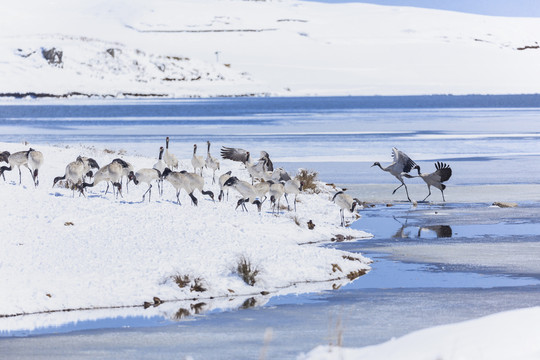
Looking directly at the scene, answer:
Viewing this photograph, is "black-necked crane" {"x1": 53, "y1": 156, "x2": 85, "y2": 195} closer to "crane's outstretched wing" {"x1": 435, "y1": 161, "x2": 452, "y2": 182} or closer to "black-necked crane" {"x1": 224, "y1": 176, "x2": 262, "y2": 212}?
"black-necked crane" {"x1": 224, "y1": 176, "x2": 262, "y2": 212}

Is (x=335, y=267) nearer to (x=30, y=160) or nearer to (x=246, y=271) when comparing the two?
(x=246, y=271)

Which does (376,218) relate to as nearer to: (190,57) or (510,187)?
(510,187)

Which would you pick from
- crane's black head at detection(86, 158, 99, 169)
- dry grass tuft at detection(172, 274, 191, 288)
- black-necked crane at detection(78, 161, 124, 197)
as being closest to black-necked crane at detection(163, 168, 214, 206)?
black-necked crane at detection(78, 161, 124, 197)

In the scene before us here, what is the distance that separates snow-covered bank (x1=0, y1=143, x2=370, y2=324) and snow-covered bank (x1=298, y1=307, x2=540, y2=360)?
504cm

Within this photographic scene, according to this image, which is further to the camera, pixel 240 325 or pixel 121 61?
pixel 121 61

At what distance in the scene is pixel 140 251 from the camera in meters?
14.2

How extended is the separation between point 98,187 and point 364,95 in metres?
129

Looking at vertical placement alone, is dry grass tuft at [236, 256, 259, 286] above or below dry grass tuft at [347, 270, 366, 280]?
above

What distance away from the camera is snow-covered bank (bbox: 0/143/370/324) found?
12516 mm

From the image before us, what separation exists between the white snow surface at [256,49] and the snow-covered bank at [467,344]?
118 metres

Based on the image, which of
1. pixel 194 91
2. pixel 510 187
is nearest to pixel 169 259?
pixel 510 187

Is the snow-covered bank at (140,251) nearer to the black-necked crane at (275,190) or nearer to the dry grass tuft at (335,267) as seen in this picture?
the dry grass tuft at (335,267)

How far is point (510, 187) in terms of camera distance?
26109 mm

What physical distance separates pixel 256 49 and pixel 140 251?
495 ft
